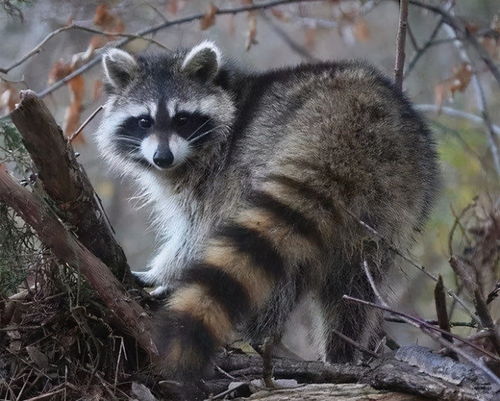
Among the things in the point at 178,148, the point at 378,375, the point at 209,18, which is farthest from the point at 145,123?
the point at 378,375

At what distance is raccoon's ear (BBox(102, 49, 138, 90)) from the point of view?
5.15 m

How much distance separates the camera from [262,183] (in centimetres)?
395

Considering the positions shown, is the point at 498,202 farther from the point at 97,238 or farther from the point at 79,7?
the point at 79,7

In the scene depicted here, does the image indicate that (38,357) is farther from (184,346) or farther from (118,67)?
(118,67)

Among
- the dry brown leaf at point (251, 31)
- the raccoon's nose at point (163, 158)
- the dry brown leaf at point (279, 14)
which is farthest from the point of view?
the dry brown leaf at point (279, 14)

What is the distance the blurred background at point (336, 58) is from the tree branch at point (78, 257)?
107cm

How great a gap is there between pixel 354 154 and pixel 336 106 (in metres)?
0.31

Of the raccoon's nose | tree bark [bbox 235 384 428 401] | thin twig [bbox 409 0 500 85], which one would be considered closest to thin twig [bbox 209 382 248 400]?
tree bark [bbox 235 384 428 401]

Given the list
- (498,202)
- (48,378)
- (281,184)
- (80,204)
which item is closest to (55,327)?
(48,378)

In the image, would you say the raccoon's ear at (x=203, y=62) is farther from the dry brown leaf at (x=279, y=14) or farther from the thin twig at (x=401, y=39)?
the dry brown leaf at (x=279, y=14)

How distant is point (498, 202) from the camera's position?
16.4 feet

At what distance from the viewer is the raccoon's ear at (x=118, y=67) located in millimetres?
5152

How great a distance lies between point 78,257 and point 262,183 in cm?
87

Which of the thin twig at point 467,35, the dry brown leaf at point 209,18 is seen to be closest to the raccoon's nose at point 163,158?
the dry brown leaf at point 209,18
